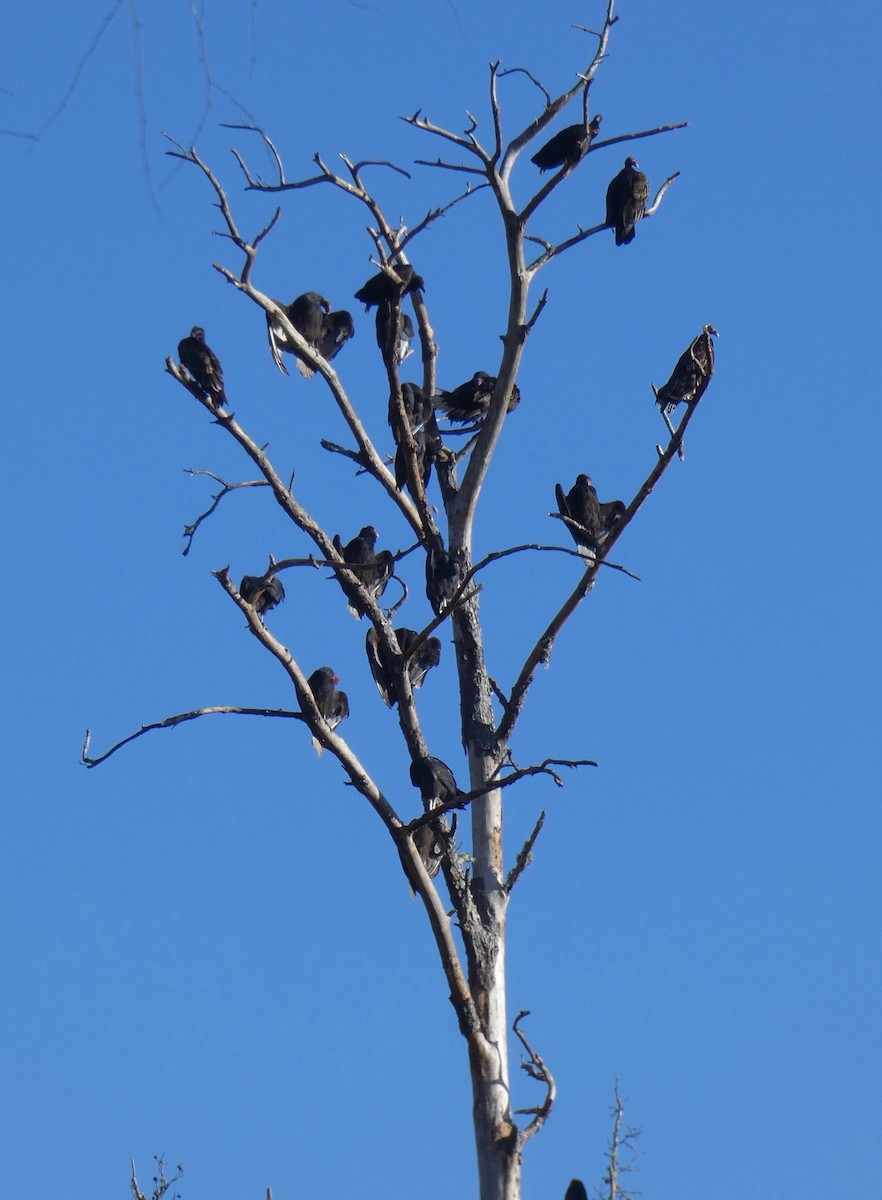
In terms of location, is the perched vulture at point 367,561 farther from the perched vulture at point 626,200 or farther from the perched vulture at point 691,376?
the perched vulture at point 626,200

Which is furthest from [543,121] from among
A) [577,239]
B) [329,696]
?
[329,696]

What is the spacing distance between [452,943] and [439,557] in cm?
152

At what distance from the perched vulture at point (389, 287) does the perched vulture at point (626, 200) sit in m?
0.95

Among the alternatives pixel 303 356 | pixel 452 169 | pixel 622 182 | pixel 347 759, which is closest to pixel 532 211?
pixel 452 169

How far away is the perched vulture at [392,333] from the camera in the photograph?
5.99 m

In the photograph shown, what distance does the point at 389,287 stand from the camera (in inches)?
249

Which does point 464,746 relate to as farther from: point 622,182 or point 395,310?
point 622,182

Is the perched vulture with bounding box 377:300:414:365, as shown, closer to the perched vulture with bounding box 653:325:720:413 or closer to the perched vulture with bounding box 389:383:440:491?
the perched vulture with bounding box 389:383:440:491

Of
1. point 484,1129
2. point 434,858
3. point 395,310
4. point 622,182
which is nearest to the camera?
point 484,1129

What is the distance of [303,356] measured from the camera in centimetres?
593

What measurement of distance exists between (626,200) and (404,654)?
120 inches

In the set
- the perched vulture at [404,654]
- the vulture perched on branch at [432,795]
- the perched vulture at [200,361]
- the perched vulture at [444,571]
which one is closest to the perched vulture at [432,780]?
the vulture perched on branch at [432,795]

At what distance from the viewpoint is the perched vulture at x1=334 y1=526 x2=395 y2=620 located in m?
5.98

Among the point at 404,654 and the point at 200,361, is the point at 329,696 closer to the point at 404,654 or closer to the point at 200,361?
the point at 200,361
